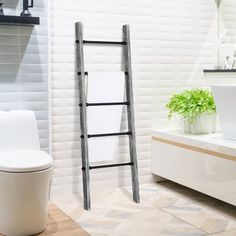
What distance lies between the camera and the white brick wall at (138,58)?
3689 mm

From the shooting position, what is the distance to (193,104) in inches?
145

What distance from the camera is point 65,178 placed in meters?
3.79

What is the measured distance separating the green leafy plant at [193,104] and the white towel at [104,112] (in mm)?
491

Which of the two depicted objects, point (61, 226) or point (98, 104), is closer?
point (61, 226)

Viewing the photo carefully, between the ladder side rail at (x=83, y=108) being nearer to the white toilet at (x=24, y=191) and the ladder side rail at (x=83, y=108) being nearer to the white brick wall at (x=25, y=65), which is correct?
the white brick wall at (x=25, y=65)

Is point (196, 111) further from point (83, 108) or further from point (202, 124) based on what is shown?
point (83, 108)

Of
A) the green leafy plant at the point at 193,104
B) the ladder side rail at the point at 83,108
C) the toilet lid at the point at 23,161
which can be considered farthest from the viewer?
the green leafy plant at the point at 193,104

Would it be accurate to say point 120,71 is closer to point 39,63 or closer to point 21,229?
point 39,63

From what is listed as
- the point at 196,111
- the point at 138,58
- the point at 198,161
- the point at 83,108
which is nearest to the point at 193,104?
the point at 196,111

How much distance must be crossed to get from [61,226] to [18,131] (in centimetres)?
76

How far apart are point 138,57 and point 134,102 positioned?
0.41m

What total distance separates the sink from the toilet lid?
1.31 metres

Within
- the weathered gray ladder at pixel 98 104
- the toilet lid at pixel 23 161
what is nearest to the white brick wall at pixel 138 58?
the weathered gray ladder at pixel 98 104

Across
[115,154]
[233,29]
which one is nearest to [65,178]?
[115,154]
